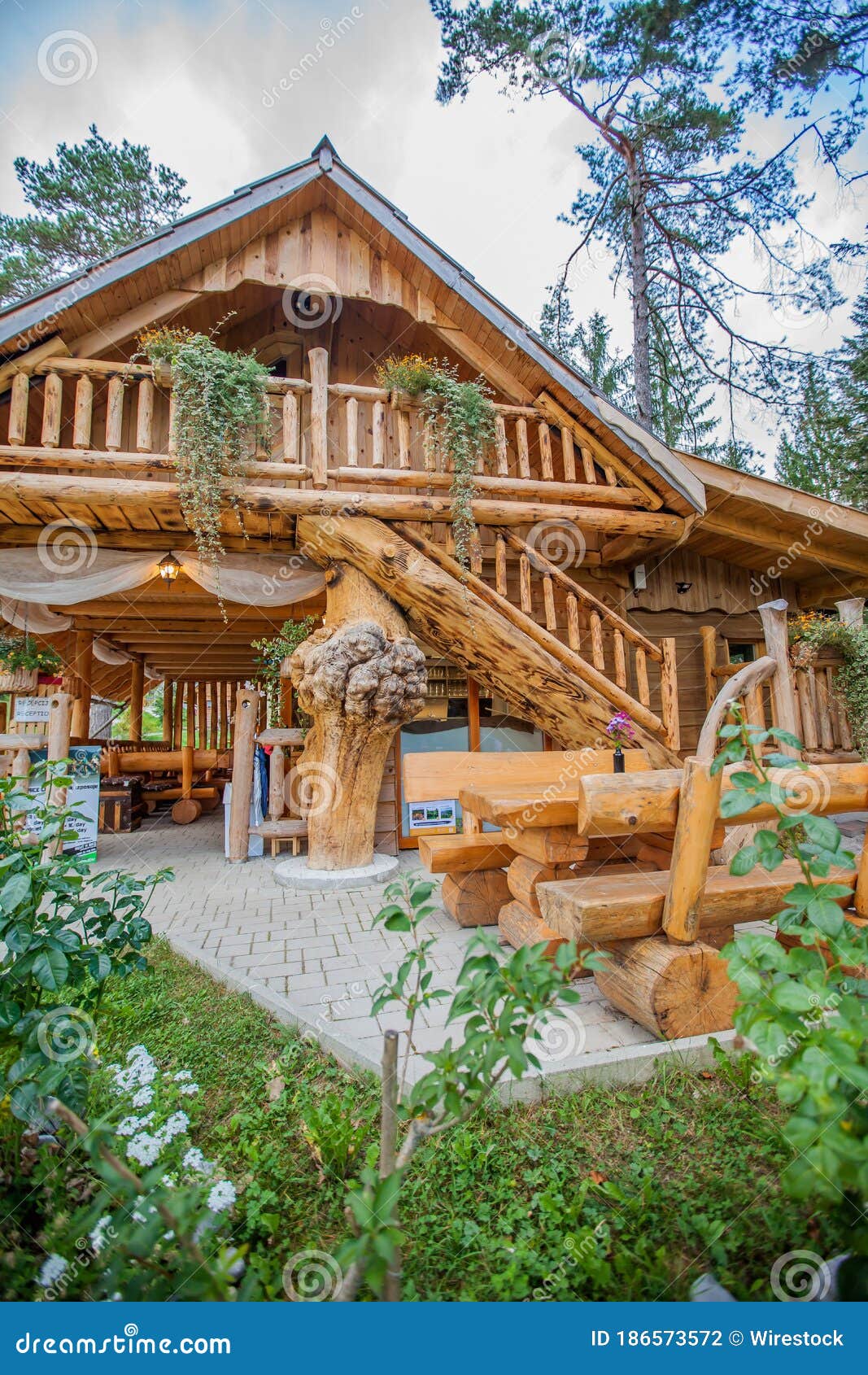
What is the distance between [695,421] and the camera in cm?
1141

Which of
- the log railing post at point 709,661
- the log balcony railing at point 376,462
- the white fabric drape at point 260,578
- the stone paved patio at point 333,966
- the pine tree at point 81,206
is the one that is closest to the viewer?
the stone paved patio at point 333,966

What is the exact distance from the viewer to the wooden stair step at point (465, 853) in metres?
3.79

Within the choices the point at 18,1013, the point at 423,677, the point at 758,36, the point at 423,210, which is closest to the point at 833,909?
the point at 18,1013

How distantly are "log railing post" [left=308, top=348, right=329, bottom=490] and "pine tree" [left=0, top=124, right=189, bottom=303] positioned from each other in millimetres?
7254

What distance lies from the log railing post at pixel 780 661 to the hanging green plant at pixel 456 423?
2.91 m

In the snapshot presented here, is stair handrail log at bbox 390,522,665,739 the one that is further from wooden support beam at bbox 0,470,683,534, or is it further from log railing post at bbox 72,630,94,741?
log railing post at bbox 72,630,94,741

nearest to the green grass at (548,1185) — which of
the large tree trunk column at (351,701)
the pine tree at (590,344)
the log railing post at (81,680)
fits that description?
the large tree trunk column at (351,701)

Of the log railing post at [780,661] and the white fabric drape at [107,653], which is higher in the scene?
the white fabric drape at [107,653]

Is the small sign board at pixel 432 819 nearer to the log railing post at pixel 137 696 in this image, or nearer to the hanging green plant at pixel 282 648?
the hanging green plant at pixel 282 648

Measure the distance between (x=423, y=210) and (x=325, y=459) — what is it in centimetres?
997

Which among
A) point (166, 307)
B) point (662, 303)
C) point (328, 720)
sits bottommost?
point (328, 720)

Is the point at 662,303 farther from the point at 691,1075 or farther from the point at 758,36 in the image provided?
the point at 691,1075

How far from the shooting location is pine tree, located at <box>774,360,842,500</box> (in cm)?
885

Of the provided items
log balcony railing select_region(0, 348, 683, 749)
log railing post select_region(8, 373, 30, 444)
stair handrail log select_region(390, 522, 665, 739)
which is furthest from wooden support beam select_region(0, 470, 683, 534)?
stair handrail log select_region(390, 522, 665, 739)
